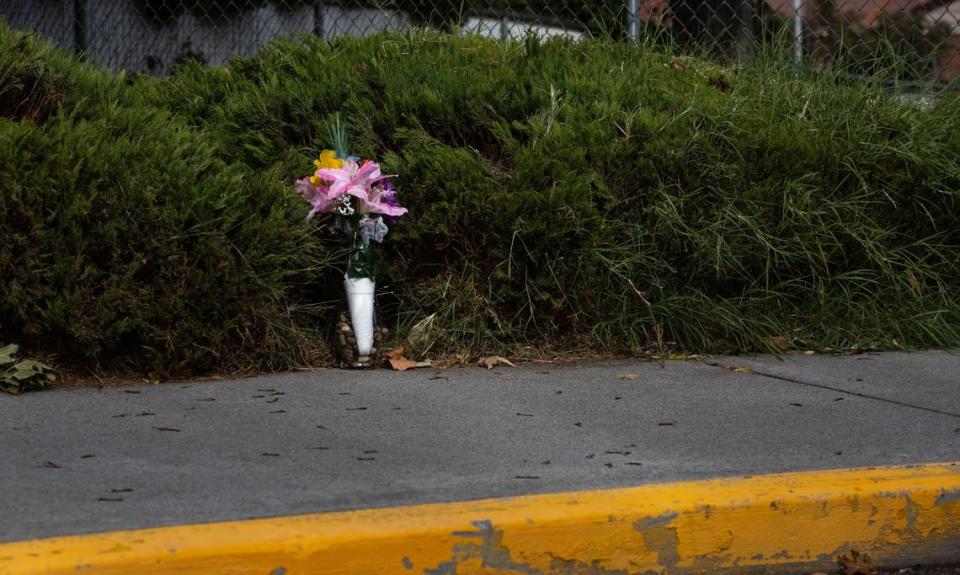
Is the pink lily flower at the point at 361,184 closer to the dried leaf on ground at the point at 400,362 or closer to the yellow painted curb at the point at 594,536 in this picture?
the dried leaf on ground at the point at 400,362

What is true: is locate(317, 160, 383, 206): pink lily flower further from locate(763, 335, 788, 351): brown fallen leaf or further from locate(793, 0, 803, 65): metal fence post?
locate(793, 0, 803, 65): metal fence post

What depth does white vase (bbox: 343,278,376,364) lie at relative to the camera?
475 centimetres

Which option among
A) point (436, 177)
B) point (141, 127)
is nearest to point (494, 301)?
point (436, 177)

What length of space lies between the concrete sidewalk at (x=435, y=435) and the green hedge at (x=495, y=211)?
28 centimetres

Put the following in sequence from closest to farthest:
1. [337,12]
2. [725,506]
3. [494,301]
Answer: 1. [725,506]
2. [494,301]
3. [337,12]

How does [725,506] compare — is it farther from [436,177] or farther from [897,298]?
[897,298]

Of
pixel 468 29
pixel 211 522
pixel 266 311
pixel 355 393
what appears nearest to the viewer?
pixel 211 522

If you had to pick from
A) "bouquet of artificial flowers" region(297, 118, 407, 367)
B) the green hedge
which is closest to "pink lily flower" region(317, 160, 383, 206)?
"bouquet of artificial flowers" region(297, 118, 407, 367)

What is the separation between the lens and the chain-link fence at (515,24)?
6.86 meters

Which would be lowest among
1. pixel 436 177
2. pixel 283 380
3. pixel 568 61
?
pixel 283 380

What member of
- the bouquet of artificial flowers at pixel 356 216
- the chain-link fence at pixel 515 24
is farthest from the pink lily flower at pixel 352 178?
the chain-link fence at pixel 515 24

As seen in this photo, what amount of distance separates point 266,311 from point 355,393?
0.58m

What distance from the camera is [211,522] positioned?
8.95ft

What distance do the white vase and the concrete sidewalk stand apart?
0.11 meters
